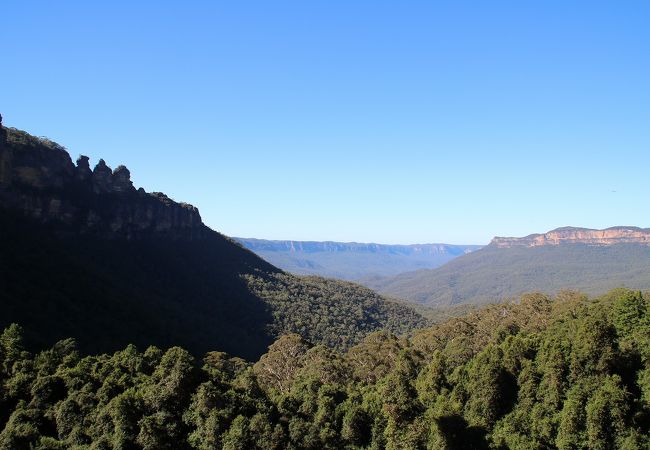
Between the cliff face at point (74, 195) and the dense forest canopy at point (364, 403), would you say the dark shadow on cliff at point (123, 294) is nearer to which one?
the cliff face at point (74, 195)

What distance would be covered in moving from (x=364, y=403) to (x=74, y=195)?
7428cm

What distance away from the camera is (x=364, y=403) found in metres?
28.6

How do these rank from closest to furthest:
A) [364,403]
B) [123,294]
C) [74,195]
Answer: [364,403], [123,294], [74,195]

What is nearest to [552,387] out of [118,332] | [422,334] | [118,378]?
[118,378]

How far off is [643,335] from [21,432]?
3208 cm

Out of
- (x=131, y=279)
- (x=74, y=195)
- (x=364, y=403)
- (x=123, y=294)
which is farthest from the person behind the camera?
(x=74, y=195)

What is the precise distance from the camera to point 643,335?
27.7 metres

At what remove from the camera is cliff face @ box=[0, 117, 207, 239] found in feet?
239

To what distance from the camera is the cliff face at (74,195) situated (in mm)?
72938

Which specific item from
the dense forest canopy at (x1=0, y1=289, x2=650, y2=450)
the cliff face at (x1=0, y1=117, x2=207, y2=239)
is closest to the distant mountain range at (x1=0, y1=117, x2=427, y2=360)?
the cliff face at (x1=0, y1=117, x2=207, y2=239)

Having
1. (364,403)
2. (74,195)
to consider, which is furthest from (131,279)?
(364,403)

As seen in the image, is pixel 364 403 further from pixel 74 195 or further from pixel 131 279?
pixel 74 195

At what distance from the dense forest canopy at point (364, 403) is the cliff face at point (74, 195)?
160ft

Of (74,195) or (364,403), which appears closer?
(364,403)
